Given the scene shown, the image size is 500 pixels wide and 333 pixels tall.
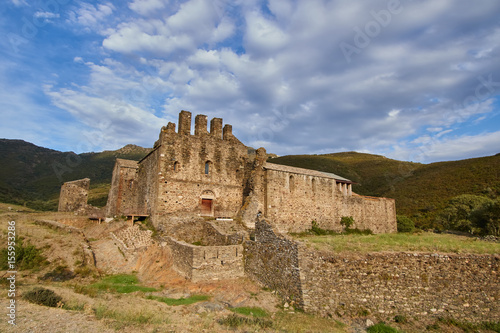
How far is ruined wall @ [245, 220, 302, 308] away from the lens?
40.5 ft

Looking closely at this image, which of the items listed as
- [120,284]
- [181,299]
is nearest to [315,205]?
[181,299]

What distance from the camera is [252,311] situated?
11.7 metres

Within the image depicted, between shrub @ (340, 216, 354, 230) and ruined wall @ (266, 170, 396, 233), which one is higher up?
ruined wall @ (266, 170, 396, 233)

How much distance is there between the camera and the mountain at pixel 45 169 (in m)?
75.2

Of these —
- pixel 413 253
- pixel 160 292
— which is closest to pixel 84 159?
pixel 160 292

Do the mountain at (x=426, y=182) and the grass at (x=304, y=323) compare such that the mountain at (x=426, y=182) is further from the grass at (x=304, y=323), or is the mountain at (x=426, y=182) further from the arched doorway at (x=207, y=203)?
the grass at (x=304, y=323)

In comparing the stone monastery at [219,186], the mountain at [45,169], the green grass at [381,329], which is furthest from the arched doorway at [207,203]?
the mountain at [45,169]

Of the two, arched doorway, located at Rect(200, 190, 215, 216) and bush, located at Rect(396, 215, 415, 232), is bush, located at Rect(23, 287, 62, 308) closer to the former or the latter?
arched doorway, located at Rect(200, 190, 215, 216)

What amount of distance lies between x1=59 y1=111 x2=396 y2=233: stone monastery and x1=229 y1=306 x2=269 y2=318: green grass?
28.6ft

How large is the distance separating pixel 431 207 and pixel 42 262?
178 ft

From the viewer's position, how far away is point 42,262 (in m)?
14.8

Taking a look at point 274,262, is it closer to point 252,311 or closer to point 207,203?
point 252,311

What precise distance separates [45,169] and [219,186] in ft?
318

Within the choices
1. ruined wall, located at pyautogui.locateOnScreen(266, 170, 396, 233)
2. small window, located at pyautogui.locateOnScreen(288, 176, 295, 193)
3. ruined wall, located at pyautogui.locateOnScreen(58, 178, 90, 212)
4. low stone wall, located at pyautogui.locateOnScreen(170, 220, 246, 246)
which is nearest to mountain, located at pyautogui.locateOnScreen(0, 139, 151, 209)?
ruined wall, located at pyautogui.locateOnScreen(58, 178, 90, 212)
